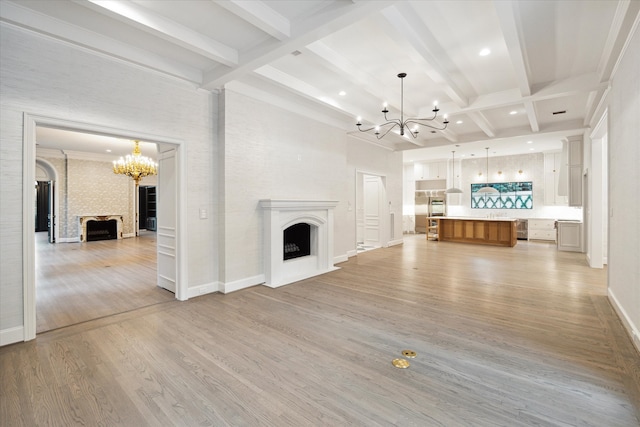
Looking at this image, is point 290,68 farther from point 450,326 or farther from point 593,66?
point 593,66

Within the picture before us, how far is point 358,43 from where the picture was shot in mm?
3596

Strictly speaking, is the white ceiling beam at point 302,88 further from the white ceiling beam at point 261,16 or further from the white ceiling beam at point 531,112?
the white ceiling beam at point 531,112

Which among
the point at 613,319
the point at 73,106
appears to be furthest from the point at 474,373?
the point at 73,106

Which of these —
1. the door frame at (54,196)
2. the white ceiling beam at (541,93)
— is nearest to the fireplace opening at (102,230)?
the door frame at (54,196)

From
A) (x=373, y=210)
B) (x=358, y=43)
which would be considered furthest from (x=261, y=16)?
(x=373, y=210)

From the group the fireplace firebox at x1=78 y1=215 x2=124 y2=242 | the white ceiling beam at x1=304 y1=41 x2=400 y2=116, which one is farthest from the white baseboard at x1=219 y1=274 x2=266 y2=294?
the fireplace firebox at x1=78 y1=215 x2=124 y2=242

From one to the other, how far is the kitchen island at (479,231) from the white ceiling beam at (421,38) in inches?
247

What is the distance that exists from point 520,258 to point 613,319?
4065 millimetres

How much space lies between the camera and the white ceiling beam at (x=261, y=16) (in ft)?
8.73

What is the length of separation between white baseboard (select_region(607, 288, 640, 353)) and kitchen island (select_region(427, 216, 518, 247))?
553 centimetres

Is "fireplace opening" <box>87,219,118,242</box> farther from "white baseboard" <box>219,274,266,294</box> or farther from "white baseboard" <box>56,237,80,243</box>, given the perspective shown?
"white baseboard" <box>219,274,266,294</box>

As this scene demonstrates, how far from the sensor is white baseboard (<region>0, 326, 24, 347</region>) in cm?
272

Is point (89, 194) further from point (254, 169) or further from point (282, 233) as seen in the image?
point (282, 233)

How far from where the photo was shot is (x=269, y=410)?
1870mm
